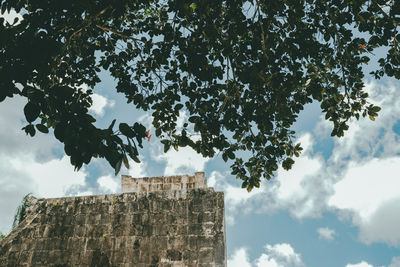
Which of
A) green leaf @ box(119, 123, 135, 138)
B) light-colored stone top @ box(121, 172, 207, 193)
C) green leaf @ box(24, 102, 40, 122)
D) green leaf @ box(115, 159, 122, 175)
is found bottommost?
green leaf @ box(115, 159, 122, 175)

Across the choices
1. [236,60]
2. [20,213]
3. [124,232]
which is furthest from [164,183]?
[20,213]

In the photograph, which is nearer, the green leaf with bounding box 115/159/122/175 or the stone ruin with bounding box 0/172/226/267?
the green leaf with bounding box 115/159/122/175

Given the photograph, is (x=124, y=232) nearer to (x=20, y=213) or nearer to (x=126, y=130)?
(x=126, y=130)

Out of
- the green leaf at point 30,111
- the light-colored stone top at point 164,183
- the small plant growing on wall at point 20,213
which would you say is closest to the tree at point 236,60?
the green leaf at point 30,111

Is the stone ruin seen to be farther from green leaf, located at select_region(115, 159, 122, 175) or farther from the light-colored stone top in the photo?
green leaf, located at select_region(115, 159, 122, 175)

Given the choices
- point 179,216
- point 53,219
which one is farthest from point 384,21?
point 53,219

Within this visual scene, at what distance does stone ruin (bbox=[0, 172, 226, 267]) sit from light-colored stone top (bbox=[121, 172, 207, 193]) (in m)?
1.69

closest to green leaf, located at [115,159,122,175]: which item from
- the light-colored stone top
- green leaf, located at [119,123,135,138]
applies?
green leaf, located at [119,123,135,138]

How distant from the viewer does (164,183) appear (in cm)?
897

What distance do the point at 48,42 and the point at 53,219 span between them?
18.7 feet

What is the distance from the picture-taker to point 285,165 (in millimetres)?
4883

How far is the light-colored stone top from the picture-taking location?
8.65 m

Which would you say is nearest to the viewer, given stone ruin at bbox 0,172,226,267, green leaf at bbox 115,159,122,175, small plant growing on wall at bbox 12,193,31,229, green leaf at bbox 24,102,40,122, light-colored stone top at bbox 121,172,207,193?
green leaf at bbox 24,102,40,122

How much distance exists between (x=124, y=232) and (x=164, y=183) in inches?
101
